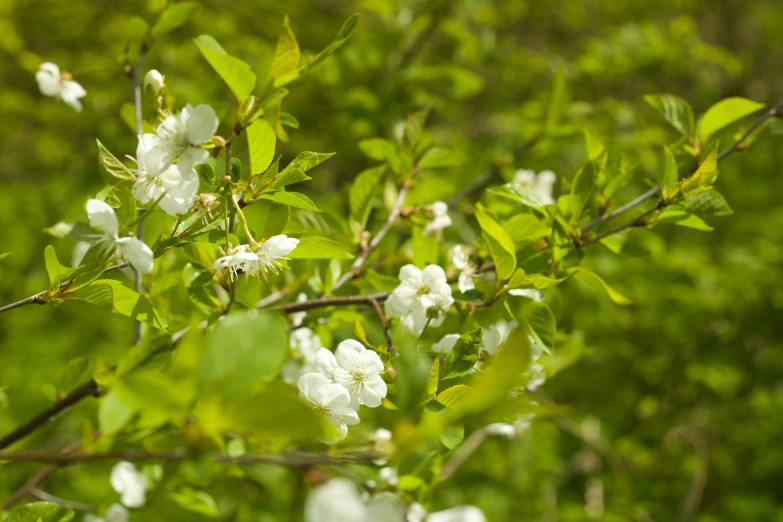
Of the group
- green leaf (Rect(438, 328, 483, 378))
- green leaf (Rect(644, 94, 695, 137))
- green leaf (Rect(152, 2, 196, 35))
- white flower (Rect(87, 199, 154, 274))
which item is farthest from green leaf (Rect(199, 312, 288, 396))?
green leaf (Rect(644, 94, 695, 137))

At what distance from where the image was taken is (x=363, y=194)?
49.8 inches

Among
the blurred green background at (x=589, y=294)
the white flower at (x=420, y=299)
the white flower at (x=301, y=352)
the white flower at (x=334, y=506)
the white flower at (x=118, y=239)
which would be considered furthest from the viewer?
the blurred green background at (x=589, y=294)

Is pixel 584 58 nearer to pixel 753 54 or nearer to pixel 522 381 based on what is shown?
pixel 522 381

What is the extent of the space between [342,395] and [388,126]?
5.67 ft

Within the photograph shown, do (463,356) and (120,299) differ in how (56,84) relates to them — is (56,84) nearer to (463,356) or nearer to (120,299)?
(120,299)

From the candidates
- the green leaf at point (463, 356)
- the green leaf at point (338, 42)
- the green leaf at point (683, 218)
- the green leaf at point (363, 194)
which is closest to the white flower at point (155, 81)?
the green leaf at point (338, 42)

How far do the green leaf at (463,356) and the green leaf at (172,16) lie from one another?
0.92 meters

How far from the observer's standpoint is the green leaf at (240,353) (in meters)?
0.52

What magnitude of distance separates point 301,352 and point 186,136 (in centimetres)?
64

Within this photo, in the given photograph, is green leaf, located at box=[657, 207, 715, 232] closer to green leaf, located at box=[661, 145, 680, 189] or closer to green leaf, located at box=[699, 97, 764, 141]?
green leaf, located at box=[661, 145, 680, 189]

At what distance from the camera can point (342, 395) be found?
889 millimetres

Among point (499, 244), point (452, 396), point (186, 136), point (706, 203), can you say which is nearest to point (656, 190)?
point (706, 203)

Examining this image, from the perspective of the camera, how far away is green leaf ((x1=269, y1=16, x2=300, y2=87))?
2.75 feet

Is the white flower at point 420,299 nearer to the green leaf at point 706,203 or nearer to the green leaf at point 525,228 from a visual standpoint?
the green leaf at point 525,228
